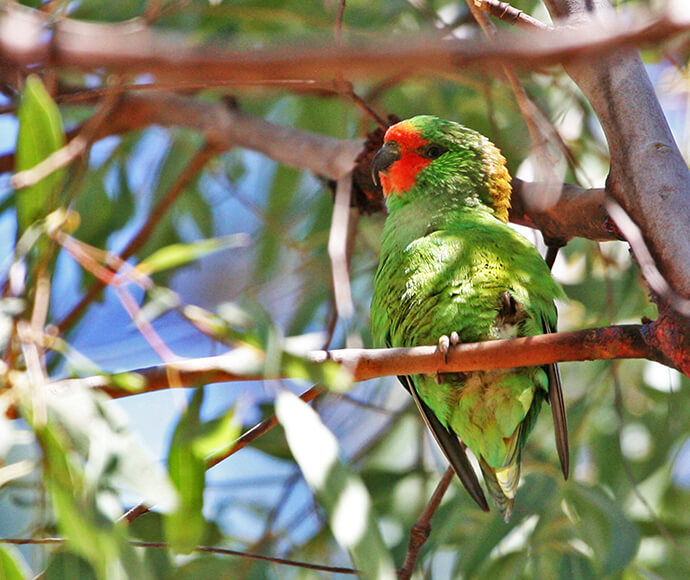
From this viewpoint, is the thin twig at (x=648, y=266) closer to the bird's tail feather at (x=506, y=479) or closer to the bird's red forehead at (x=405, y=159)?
the bird's tail feather at (x=506, y=479)

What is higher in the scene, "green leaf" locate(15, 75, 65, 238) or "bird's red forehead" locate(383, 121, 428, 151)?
"green leaf" locate(15, 75, 65, 238)

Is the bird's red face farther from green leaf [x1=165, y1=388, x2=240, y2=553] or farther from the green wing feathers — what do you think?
green leaf [x1=165, y1=388, x2=240, y2=553]

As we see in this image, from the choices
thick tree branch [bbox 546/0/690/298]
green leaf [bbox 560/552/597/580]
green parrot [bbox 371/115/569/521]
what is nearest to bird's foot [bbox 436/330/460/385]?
green parrot [bbox 371/115/569/521]

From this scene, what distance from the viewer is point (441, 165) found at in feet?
8.44

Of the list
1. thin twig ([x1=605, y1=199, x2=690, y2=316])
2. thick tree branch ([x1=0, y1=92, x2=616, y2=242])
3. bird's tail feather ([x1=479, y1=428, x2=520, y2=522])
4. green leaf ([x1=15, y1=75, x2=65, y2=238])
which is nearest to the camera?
thin twig ([x1=605, y1=199, x2=690, y2=316])

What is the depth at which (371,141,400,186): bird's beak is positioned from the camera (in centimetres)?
248

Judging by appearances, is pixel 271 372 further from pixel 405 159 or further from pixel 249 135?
pixel 249 135

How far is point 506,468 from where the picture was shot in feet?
7.25

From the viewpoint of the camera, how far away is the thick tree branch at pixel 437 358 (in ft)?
4.79

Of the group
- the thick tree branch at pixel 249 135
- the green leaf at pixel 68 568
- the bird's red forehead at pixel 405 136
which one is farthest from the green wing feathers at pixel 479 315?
the green leaf at pixel 68 568

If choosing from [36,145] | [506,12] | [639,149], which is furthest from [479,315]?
[36,145]

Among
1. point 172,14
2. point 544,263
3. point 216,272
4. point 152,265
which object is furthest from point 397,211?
point 216,272

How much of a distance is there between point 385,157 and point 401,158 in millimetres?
64

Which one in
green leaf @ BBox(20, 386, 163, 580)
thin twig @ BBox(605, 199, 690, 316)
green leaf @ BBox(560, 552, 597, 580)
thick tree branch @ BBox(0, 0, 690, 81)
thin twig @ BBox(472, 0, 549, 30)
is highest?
thick tree branch @ BBox(0, 0, 690, 81)
